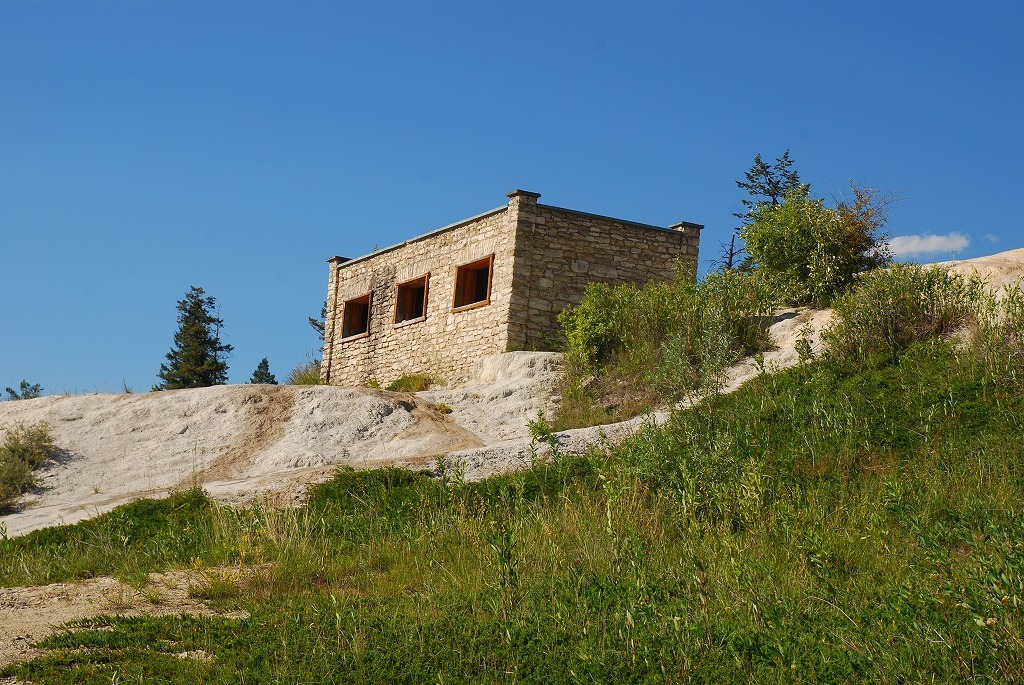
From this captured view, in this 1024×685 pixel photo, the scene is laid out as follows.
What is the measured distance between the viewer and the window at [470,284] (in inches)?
778

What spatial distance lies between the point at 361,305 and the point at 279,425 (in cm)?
907

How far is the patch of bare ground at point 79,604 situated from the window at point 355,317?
16312mm

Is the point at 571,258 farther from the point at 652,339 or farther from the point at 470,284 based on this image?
the point at 652,339

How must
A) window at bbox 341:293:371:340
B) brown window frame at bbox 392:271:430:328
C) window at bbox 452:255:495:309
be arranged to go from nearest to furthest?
1. window at bbox 452:255:495:309
2. brown window frame at bbox 392:271:430:328
3. window at bbox 341:293:371:340

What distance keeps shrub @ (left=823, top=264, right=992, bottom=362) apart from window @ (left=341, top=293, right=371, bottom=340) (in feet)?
43.6

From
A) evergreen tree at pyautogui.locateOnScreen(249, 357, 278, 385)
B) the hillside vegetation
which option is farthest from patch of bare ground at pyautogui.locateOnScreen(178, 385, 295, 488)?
evergreen tree at pyautogui.locateOnScreen(249, 357, 278, 385)

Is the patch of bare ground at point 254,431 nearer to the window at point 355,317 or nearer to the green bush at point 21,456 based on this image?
the green bush at point 21,456

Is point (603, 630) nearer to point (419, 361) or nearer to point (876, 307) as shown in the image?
point (876, 307)

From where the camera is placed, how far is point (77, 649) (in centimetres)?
518

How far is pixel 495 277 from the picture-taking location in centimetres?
1873

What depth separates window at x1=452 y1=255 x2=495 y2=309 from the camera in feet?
64.8

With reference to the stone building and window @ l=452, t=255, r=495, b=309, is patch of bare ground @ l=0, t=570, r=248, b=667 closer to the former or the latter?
the stone building

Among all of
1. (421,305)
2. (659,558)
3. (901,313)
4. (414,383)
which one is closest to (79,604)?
(659,558)

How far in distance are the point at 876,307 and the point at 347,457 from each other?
7.69 metres
